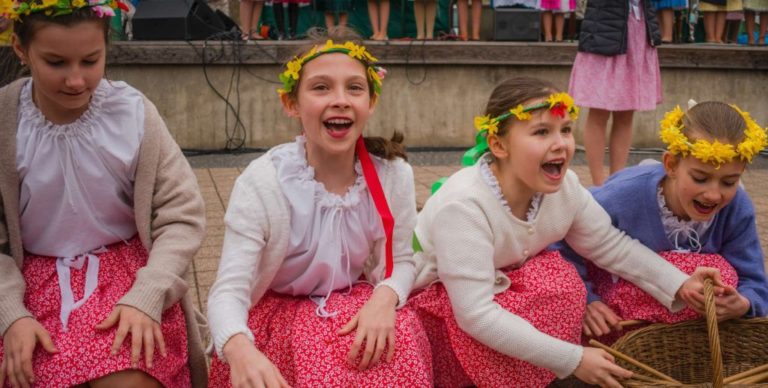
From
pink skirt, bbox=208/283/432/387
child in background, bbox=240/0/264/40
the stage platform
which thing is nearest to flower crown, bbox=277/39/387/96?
pink skirt, bbox=208/283/432/387

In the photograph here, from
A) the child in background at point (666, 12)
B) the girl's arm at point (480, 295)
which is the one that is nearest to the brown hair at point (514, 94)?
the girl's arm at point (480, 295)

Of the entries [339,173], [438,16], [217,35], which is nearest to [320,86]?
[339,173]

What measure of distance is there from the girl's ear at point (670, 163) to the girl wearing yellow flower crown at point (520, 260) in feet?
0.82

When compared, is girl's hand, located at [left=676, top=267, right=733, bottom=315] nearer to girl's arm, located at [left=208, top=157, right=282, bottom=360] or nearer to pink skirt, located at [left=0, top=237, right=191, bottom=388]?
girl's arm, located at [left=208, top=157, right=282, bottom=360]

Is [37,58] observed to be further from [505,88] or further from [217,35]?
[217,35]

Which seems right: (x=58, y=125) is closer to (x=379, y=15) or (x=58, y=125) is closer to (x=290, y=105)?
(x=290, y=105)

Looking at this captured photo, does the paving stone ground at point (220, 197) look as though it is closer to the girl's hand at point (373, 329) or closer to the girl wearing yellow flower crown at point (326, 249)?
the girl wearing yellow flower crown at point (326, 249)

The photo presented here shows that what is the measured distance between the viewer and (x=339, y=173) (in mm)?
2402

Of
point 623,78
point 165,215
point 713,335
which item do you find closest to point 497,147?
point 713,335

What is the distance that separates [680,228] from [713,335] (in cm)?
55

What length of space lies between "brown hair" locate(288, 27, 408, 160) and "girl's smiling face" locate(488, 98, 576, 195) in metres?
0.34

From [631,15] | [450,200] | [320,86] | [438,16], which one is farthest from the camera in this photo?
[438,16]

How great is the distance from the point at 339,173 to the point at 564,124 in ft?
2.26

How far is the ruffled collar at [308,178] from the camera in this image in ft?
7.64
